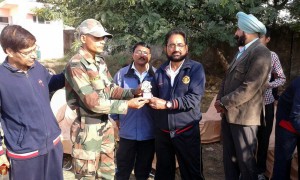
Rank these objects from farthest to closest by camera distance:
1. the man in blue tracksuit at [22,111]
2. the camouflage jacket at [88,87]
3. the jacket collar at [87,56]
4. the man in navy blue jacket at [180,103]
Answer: the man in navy blue jacket at [180,103] < the jacket collar at [87,56] < the camouflage jacket at [88,87] < the man in blue tracksuit at [22,111]

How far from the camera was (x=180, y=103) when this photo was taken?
9.54 ft

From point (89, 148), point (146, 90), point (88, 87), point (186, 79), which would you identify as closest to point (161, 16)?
point (186, 79)

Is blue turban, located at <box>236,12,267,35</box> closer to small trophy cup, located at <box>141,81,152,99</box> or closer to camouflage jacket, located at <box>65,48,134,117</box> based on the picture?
small trophy cup, located at <box>141,81,152,99</box>

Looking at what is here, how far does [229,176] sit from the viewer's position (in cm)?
341

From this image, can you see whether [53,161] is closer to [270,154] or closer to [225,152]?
[225,152]

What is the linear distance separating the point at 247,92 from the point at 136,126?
4.28 feet

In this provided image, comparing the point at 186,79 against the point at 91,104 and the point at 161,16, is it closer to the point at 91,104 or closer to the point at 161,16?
the point at 91,104

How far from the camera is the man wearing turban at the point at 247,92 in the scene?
2900 mm

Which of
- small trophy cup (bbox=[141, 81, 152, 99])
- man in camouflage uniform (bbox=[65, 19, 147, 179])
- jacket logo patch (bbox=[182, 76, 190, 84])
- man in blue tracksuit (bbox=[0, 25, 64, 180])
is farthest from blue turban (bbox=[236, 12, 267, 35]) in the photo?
man in blue tracksuit (bbox=[0, 25, 64, 180])

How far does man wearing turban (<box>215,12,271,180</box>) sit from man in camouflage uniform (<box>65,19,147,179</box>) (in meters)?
1.03

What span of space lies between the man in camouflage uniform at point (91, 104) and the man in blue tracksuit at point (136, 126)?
1.79 feet

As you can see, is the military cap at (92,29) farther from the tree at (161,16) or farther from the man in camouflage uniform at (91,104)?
the tree at (161,16)

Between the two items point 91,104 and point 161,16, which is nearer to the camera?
point 91,104

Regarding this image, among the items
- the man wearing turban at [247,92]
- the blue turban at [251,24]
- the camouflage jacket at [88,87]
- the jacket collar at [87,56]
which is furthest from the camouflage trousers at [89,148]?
the blue turban at [251,24]
